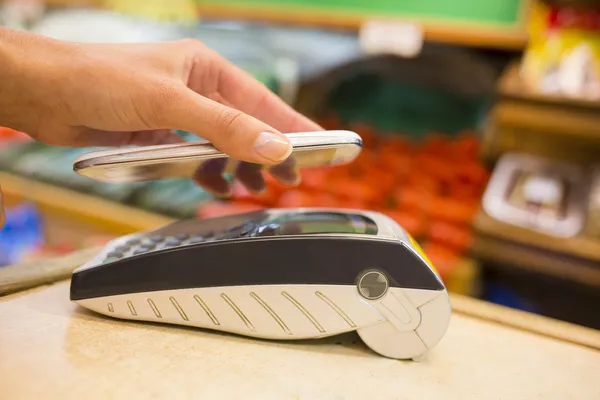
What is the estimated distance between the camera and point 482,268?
148cm

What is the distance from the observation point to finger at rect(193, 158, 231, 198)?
2.39 feet

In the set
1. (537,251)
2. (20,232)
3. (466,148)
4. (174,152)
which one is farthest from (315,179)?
(174,152)

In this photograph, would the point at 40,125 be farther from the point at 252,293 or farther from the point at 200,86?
the point at 252,293

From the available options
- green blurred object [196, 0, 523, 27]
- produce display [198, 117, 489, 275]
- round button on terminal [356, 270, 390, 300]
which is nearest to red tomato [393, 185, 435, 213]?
produce display [198, 117, 489, 275]

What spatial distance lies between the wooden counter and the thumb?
194mm

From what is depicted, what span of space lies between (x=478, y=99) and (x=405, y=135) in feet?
0.95

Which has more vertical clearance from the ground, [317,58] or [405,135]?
[317,58]

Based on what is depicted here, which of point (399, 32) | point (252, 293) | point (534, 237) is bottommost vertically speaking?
point (534, 237)

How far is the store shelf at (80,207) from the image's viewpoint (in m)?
1.52

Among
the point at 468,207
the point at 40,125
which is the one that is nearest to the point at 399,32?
the point at 468,207

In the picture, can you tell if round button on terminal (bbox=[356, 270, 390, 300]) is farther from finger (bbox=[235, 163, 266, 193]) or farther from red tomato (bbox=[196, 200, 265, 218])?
red tomato (bbox=[196, 200, 265, 218])

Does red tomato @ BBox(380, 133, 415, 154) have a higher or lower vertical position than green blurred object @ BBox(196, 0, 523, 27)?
lower

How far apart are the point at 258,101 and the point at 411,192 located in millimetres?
798

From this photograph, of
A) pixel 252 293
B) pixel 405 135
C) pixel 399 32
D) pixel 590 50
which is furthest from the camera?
pixel 405 135
